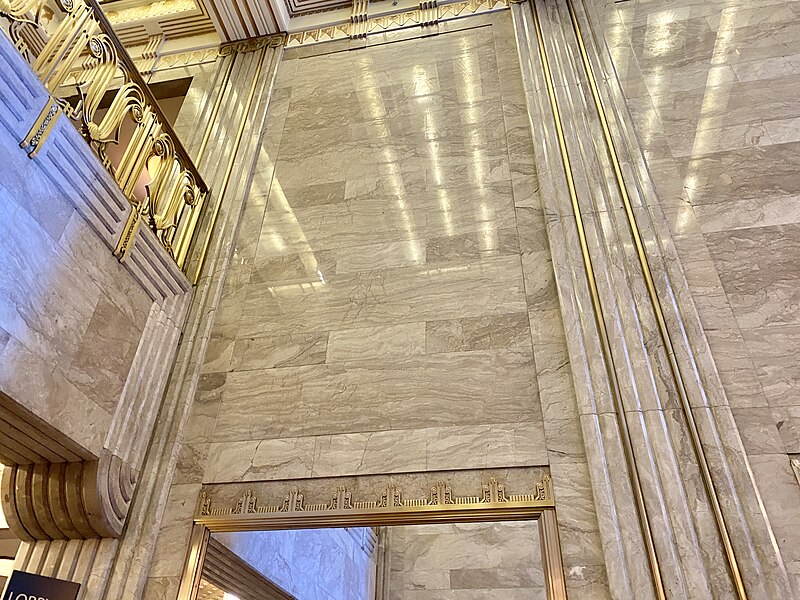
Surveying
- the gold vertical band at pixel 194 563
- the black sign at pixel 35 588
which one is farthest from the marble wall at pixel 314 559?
the black sign at pixel 35 588

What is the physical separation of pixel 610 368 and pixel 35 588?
110 inches

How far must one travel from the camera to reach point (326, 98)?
19.2 feet

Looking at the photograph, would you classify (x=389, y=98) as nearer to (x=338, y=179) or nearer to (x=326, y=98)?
(x=326, y=98)

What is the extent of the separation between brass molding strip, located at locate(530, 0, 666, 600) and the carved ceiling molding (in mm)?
1982

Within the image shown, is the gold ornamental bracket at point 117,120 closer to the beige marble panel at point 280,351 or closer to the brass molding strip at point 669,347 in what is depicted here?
the beige marble panel at point 280,351

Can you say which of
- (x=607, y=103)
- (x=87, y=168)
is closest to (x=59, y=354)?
(x=87, y=168)

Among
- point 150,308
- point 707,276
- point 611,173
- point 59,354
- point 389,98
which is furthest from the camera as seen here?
point 389,98

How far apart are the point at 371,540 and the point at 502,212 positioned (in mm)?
3378

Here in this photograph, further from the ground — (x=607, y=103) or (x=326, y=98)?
(x=326, y=98)

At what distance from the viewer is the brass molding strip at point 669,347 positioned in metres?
2.53

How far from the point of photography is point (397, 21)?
6547 mm

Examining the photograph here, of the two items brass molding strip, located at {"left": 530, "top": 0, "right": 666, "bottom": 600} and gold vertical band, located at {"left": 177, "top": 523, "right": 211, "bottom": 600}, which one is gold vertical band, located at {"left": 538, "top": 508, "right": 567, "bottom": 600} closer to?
brass molding strip, located at {"left": 530, "top": 0, "right": 666, "bottom": 600}

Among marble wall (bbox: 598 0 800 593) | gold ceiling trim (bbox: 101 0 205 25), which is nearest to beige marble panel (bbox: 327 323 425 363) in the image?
marble wall (bbox: 598 0 800 593)

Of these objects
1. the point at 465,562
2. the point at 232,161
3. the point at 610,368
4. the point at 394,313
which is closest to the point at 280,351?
the point at 394,313
